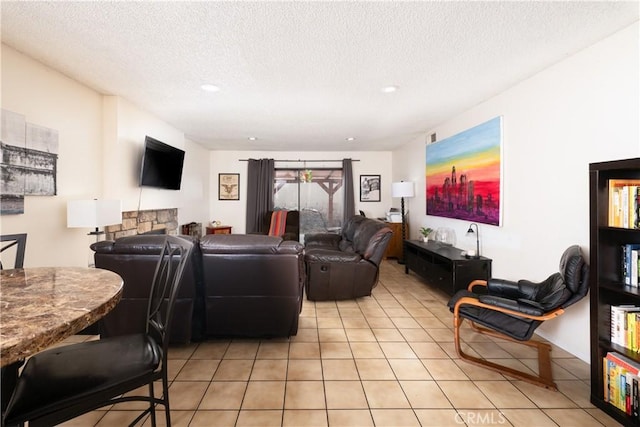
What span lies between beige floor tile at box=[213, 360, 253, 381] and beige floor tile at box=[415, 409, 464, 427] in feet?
3.75

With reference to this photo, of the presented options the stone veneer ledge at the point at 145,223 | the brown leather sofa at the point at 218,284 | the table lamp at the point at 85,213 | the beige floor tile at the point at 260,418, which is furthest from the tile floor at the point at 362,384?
the stone veneer ledge at the point at 145,223

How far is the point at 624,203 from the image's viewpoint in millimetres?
1657

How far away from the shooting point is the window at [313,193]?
659cm

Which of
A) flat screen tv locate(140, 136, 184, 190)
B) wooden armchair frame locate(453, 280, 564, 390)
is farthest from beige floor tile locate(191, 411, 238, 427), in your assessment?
flat screen tv locate(140, 136, 184, 190)

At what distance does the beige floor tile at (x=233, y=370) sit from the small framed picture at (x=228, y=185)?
4.76m

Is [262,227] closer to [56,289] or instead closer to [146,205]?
[146,205]

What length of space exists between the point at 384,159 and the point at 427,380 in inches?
209

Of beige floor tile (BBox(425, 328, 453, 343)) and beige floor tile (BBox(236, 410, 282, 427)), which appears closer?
beige floor tile (BBox(236, 410, 282, 427))

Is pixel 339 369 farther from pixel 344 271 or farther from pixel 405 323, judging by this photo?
pixel 344 271

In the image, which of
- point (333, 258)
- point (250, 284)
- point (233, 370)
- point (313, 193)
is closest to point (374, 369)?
point (233, 370)

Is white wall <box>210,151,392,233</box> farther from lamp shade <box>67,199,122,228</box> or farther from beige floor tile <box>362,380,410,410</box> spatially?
beige floor tile <box>362,380,410,410</box>

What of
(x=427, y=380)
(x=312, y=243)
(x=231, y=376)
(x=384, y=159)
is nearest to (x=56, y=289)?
(x=231, y=376)

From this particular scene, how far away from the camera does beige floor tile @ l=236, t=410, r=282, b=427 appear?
63.3 inches

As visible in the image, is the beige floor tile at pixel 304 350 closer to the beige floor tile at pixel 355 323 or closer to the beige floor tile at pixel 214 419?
the beige floor tile at pixel 355 323
